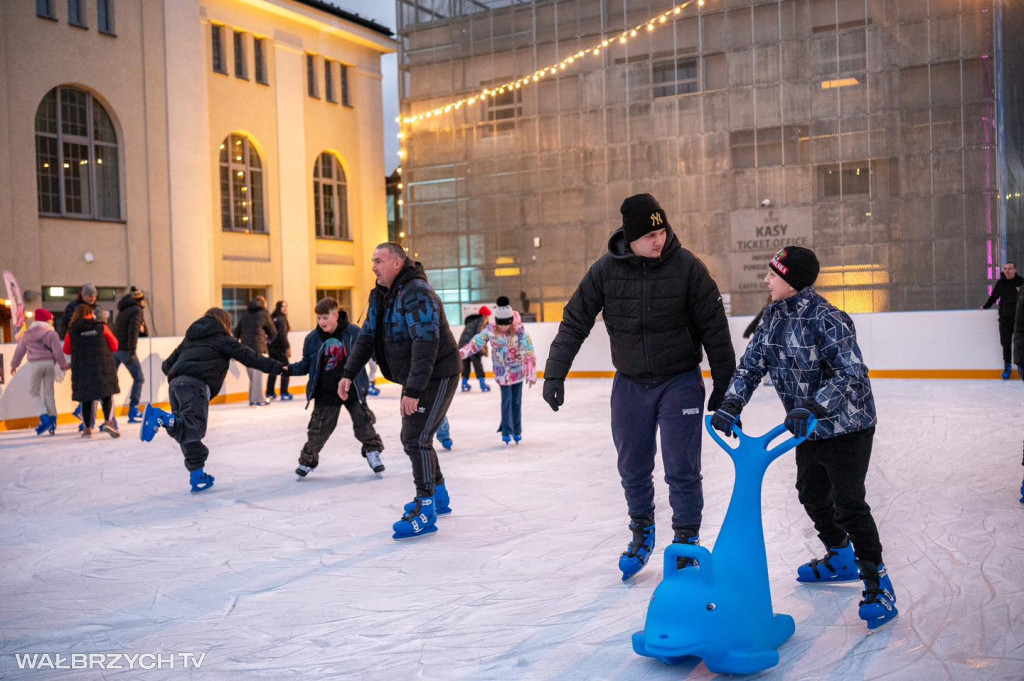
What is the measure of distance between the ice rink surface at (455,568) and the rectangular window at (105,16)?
16.3 meters

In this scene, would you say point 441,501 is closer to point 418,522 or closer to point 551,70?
point 418,522

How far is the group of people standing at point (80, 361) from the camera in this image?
10922 mm

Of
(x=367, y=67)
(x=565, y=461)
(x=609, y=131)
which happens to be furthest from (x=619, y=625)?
(x=367, y=67)

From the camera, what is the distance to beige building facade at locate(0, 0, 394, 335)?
824 inches

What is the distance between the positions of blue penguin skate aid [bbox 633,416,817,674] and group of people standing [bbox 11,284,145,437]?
9051 mm

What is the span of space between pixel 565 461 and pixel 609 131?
21.2 metres

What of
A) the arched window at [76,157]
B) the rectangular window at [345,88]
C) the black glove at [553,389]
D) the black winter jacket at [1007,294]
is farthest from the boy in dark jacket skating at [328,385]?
the rectangular window at [345,88]

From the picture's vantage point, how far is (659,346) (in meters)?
4.20

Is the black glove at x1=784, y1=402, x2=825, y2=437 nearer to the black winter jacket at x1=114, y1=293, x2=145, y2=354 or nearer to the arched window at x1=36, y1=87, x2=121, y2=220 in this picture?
the black winter jacket at x1=114, y1=293, x2=145, y2=354

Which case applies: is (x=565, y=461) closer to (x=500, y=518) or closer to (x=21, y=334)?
(x=500, y=518)

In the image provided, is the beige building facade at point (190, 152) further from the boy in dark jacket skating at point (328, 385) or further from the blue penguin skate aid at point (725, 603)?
the blue penguin skate aid at point (725, 603)

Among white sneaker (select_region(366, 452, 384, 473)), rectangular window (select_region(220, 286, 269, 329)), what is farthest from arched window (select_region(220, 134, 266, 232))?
white sneaker (select_region(366, 452, 384, 473))

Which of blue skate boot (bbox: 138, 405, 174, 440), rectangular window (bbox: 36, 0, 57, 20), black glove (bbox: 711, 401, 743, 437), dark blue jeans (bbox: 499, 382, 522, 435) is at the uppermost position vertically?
rectangular window (bbox: 36, 0, 57, 20)

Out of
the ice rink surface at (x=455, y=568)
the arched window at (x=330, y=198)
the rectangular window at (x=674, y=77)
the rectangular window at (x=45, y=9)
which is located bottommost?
the ice rink surface at (x=455, y=568)
